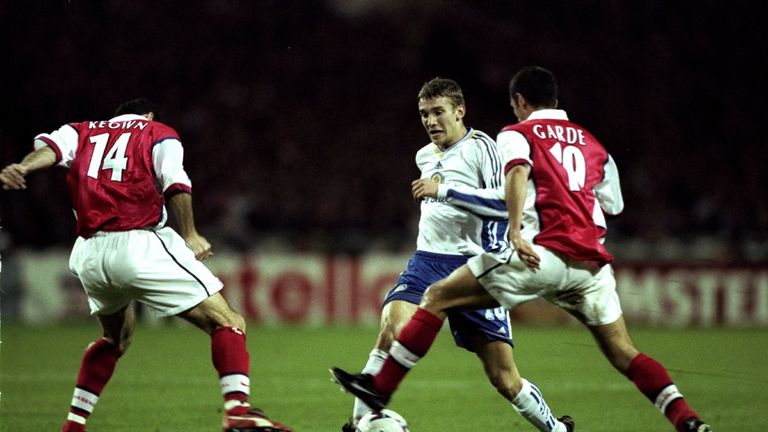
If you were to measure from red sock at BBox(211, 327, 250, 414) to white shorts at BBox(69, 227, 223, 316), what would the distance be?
255 mm

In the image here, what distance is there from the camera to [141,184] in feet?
21.0

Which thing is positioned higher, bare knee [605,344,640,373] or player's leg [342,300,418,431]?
player's leg [342,300,418,431]

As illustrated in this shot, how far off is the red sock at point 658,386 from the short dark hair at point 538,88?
5.04 feet

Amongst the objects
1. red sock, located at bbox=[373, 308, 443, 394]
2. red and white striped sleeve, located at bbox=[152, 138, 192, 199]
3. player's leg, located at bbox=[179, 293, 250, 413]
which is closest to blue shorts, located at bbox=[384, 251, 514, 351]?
red sock, located at bbox=[373, 308, 443, 394]

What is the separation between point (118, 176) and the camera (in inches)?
250

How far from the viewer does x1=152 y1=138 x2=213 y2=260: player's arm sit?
6.23m

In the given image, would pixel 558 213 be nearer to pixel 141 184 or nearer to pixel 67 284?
pixel 141 184

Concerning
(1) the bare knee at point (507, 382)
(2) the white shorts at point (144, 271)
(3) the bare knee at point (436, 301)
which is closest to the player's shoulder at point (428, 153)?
(3) the bare knee at point (436, 301)

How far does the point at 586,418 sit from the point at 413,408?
4.92 feet

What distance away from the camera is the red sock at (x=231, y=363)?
611 cm

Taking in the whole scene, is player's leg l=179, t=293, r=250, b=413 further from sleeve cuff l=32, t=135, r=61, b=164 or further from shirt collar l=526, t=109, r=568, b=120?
shirt collar l=526, t=109, r=568, b=120

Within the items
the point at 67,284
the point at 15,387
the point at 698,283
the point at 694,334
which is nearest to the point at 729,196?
the point at 698,283

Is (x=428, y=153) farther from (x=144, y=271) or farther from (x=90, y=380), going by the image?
(x=90, y=380)

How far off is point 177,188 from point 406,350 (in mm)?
1623
